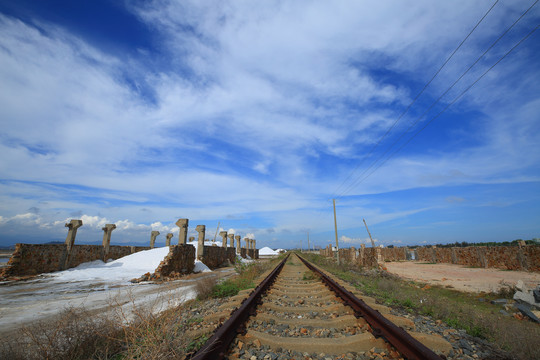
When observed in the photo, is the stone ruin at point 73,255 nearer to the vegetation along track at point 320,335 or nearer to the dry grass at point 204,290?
the dry grass at point 204,290

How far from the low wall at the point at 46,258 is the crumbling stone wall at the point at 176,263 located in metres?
6.44

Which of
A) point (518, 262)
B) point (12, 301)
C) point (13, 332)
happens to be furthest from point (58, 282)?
point (518, 262)

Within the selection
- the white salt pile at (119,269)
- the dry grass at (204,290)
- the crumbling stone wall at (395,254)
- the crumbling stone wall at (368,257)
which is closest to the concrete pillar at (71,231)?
the white salt pile at (119,269)

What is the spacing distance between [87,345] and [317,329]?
2881mm

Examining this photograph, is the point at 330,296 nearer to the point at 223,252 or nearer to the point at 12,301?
the point at 12,301

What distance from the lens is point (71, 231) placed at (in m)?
15.5

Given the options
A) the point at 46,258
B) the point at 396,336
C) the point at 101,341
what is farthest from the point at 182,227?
the point at 396,336

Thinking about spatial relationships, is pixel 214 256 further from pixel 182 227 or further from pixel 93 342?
pixel 93 342

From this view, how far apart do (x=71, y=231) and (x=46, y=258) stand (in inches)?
72.7

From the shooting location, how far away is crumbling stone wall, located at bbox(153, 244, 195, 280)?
13.2 m

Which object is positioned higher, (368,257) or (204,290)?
(368,257)

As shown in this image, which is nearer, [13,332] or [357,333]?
[357,333]

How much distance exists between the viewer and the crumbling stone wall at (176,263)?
13.2 meters

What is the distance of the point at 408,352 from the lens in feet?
8.79
